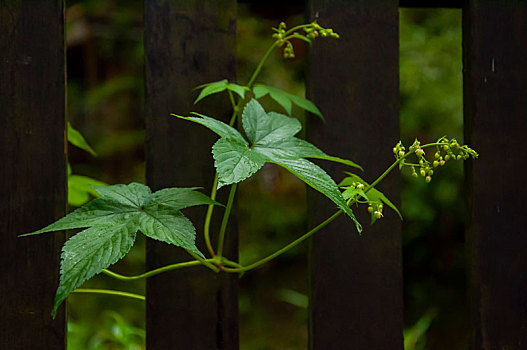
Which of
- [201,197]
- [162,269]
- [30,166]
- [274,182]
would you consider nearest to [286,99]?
[201,197]

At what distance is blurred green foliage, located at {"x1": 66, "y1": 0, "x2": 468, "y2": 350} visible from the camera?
6.80 ft

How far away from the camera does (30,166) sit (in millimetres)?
961

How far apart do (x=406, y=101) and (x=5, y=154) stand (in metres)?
1.65

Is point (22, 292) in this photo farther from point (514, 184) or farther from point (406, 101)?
point (406, 101)

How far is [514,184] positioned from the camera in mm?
1033

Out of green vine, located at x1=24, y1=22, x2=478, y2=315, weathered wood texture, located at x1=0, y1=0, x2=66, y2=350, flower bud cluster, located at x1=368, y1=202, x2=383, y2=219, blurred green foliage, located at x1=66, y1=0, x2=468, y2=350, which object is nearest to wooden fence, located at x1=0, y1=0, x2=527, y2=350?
weathered wood texture, located at x1=0, y1=0, x2=66, y2=350

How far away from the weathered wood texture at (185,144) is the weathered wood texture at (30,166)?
179mm

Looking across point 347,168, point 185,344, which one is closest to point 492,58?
point 347,168

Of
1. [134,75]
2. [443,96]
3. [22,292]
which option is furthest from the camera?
[134,75]

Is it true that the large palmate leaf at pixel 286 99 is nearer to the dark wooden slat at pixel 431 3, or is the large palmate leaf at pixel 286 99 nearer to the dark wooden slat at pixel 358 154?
the dark wooden slat at pixel 358 154

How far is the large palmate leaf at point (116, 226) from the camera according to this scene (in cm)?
68

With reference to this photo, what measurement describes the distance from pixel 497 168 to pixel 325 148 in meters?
0.37

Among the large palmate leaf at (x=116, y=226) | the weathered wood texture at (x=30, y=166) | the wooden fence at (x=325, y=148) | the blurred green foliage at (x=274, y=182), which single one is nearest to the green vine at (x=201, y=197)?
the large palmate leaf at (x=116, y=226)

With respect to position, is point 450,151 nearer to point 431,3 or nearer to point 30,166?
point 431,3
